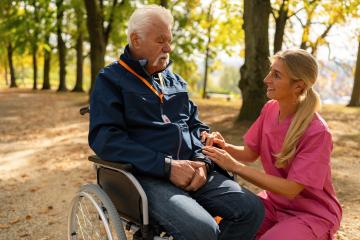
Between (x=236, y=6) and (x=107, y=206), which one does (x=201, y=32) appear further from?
(x=107, y=206)

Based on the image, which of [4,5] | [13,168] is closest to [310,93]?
[13,168]

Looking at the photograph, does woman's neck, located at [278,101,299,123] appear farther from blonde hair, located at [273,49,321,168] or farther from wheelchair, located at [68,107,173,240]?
wheelchair, located at [68,107,173,240]

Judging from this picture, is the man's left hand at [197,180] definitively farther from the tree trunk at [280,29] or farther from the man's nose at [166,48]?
the tree trunk at [280,29]

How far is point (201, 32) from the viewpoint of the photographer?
23.7m

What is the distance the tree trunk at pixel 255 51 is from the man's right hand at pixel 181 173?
6.46 m

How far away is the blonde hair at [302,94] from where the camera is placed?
2.44m

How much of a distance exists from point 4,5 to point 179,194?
23.7m

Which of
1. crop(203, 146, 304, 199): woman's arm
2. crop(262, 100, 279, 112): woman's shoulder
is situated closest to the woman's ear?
crop(262, 100, 279, 112): woman's shoulder

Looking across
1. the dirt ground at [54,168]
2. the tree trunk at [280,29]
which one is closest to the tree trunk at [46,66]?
the dirt ground at [54,168]

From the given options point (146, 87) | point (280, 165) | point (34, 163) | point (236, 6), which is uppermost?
point (236, 6)

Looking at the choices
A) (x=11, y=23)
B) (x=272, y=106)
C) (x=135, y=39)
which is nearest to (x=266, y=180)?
(x=272, y=106)

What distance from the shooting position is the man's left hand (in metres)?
2.45

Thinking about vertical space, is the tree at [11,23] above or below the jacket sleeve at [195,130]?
above

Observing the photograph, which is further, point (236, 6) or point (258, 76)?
point (236, 6)
